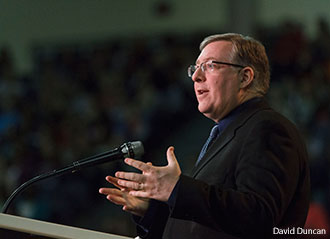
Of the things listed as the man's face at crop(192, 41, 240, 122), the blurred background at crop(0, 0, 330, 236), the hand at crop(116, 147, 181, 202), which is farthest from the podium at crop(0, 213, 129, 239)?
the blurred background at crop(0, 0, 330, 236)

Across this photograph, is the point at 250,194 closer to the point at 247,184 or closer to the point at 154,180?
the point at 247,184

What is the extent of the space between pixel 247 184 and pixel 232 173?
108mm

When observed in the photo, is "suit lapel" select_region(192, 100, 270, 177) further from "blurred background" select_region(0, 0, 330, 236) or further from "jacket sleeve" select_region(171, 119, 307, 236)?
"blurred background" select_region(0, 0, 330, 236)

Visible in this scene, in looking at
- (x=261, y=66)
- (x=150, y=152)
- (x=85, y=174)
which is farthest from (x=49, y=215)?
(x=261, y=66)

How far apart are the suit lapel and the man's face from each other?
65mm

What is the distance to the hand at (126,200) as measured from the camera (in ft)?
6.28

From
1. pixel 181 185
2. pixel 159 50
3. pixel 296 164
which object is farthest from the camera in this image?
pixel 159 50

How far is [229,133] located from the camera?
1.83m

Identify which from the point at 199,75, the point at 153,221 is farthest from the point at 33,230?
the point at 199,75

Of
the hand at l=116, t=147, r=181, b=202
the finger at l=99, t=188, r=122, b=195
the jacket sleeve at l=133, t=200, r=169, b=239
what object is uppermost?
the hand at l=116, t=147, r=181, b=202

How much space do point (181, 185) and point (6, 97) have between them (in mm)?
4994

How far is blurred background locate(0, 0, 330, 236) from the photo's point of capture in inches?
217

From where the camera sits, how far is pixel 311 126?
17.6ft

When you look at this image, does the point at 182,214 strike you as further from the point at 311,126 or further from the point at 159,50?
the point at 159,50
